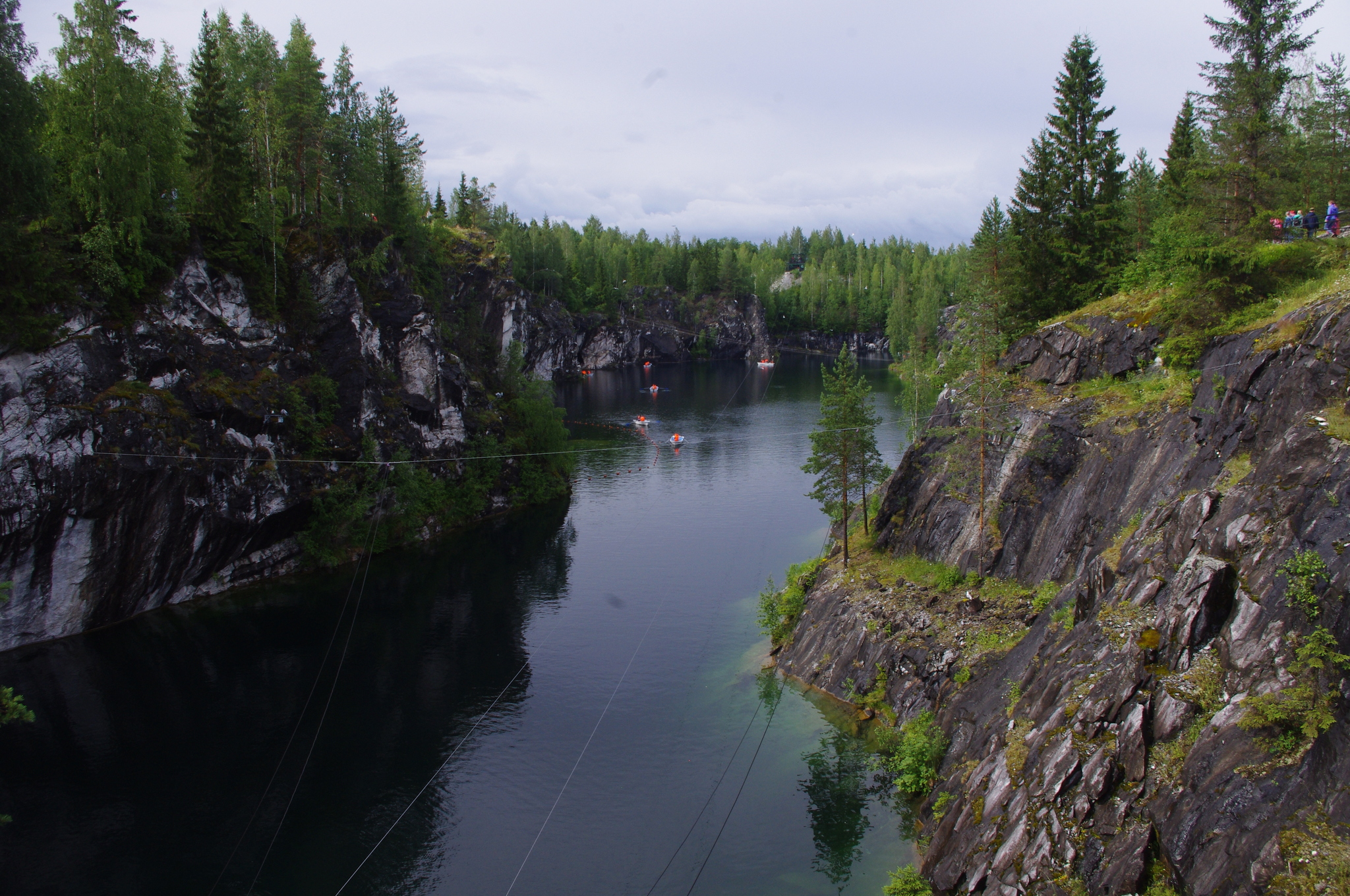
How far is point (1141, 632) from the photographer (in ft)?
53.4

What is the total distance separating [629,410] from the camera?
10188 centimetres

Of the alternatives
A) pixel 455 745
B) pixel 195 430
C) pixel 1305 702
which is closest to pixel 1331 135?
pixel 1305 702

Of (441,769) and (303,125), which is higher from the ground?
(303,125)

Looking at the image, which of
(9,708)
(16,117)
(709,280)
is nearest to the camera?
(9,708)

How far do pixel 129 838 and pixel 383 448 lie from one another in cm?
3169

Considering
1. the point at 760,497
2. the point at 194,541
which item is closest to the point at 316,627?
the point at 194,541

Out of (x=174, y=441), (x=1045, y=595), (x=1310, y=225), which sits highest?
(x=1310, y=225)

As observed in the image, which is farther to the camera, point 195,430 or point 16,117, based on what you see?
point 195,430

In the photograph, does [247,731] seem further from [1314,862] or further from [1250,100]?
Answer: [1250,100]

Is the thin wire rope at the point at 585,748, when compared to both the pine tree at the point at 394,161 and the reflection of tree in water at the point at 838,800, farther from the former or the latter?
the pine tree at the point at 394,161

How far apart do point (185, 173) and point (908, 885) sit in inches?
2051

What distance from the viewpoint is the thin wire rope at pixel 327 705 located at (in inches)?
952

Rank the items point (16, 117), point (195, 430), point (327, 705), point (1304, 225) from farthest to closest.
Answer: point (195, 430), point (327, 705), point (16, 117), point (1304, 225)

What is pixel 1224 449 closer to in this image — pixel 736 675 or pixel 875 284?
pixel 736 675
